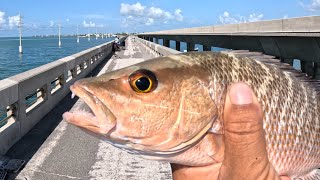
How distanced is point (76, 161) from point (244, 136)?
180 inches

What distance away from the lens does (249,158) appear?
192 centimetres

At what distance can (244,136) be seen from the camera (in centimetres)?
190

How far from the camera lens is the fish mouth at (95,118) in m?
1.93

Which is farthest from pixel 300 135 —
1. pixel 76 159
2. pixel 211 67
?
pixel 76 159

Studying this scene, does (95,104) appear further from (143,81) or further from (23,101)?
(23,101)

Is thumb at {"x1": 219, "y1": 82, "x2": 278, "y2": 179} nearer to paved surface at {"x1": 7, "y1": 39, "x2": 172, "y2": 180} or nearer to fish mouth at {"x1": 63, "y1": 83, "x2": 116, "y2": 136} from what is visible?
fish mouth at {"x1": 63, "y1": 83, "x2": 116, "y2": 136}

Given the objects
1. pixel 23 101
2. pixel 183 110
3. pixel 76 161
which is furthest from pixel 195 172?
pixel 23 101

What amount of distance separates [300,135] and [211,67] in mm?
675

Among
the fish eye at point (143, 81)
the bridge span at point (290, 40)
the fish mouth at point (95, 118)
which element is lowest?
the fish mouth at point (95, 118)

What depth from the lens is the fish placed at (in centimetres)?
200

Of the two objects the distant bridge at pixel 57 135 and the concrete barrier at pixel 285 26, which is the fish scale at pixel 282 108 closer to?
the distant bridge at pixel 57 135

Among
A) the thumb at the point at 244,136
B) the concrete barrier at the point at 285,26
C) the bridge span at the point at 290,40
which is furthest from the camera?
the concrete barrier at the point at 285,26

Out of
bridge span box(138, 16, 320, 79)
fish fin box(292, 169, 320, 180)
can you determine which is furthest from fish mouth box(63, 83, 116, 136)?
bridge span box(138, 16, 320, 79)

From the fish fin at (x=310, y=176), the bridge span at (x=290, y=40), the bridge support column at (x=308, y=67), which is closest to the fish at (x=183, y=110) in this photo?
the fish fin at (x=310, y=176)
